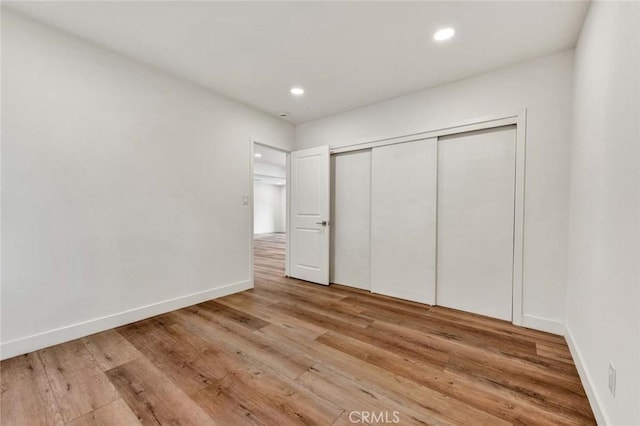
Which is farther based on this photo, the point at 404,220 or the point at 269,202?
the point at 269,202

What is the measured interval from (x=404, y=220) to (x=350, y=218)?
34.1 inches

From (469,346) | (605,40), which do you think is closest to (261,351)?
(469,346)

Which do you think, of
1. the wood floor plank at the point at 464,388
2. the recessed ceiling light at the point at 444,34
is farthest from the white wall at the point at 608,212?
the recessed ceiling light at the point at 444,34

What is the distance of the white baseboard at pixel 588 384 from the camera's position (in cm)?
132

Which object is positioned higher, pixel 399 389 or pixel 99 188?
pixel 99 188

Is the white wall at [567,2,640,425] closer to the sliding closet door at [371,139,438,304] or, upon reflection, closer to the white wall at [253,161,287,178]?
the sliding closet door at [371,139,438,304]

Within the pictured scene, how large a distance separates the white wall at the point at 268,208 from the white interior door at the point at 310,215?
26.2 feet

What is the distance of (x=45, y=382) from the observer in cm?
171

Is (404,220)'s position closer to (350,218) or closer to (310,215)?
(350,218)

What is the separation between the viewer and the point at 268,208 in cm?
1273

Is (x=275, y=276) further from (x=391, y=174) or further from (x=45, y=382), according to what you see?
(x=45, y=382)

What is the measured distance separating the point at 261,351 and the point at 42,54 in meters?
2.98

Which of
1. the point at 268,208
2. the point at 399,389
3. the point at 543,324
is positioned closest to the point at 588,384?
the point at 543,324

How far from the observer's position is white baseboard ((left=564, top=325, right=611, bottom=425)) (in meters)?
1.32
